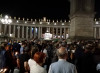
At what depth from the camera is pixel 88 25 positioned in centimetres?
2691

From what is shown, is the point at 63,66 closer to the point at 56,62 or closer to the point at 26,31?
the point at 56,62

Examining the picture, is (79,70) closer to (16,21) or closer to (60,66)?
(60,66)

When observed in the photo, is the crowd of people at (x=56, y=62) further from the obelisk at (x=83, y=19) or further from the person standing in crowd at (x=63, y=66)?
the obelisk at (x=83, y=19)

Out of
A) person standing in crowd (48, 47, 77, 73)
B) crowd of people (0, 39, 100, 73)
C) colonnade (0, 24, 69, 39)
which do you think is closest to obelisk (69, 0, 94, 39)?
crowd of people (0, 39, 100, 73)

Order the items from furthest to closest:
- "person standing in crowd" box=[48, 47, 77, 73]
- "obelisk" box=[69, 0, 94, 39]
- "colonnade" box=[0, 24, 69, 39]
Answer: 1. "colonnade" box=[0, 24, 69, 39]
2. "obelisk" box=[69, 0, 94, 39]
3. "person standing in crowd" box=[48, 47, 77, 73]

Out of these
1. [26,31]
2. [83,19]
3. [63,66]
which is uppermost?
[83,19]

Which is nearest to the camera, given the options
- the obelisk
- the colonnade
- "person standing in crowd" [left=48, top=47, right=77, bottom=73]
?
"person standing in crowd" [left=48, top=47, right=77, bottom=73]

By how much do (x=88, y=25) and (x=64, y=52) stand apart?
22788mm

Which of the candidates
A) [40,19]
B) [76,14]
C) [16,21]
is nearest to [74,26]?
[76,14]

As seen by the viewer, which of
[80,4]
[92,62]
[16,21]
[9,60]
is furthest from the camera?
[16,21]

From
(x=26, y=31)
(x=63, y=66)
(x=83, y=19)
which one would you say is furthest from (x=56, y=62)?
(x=26, y=31)

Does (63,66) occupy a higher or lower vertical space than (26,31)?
lower

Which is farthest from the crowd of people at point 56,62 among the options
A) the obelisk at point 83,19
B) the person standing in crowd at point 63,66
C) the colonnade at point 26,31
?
the colonnade at point 26,31

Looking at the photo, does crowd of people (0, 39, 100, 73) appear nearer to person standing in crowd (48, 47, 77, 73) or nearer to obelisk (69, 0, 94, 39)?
person standing in crowd (48, 47, 77, 73)
